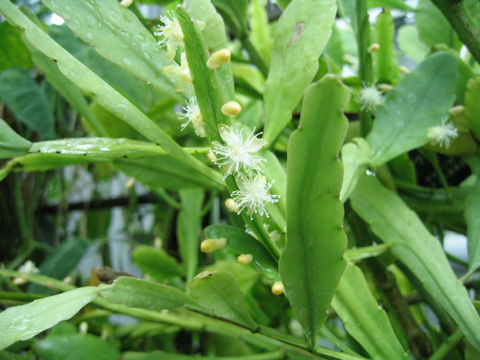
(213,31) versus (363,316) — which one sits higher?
(213,31)

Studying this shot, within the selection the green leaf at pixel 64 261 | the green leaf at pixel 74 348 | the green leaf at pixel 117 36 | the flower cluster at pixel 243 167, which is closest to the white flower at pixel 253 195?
the flower cluster at pixel 243 167

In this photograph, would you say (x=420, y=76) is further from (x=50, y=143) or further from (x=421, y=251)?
(x=50, y=143)

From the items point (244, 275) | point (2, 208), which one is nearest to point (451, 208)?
point (244, 275)

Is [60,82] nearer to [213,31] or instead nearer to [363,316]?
[213,31]

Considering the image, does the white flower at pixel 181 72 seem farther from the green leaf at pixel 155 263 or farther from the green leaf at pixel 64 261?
the green leaf at pixel 64 261

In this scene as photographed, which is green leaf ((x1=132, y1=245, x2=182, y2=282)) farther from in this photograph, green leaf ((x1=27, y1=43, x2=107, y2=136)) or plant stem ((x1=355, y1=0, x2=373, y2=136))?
plant stem ((x1=355, y1=0, x2=373, y2=136))

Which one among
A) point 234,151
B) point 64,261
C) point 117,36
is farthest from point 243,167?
point 64,261
